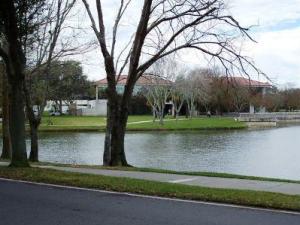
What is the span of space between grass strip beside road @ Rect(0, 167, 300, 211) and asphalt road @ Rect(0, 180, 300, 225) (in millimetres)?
528

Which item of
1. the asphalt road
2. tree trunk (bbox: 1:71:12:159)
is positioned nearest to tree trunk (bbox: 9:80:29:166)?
the asphalt road

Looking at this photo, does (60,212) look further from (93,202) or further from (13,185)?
(13,185)

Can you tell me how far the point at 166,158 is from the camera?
114 ft

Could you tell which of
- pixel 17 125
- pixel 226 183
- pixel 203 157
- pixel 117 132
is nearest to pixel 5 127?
pixel 117 132

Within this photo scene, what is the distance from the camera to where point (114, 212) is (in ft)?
31.2

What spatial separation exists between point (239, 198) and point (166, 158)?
23.9 m

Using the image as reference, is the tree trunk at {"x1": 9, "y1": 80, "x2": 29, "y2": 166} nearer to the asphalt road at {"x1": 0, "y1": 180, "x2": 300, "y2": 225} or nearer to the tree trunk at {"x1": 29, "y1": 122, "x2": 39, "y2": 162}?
the asphalt road at {"x1": 0, "y1": 180, "x2": 300, "y2": 225}

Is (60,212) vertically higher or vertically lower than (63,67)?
lower

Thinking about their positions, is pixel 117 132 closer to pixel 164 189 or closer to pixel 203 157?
pixel 164 189

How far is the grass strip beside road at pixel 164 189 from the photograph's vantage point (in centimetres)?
1062

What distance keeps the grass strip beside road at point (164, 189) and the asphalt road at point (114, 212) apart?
528mm

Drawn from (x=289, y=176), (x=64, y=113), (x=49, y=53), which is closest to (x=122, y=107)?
(x=49, y=53)

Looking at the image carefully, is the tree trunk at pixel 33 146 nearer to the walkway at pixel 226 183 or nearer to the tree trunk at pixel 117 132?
the tree trunk at pixel 117 132

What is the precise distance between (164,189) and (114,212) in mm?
2721
